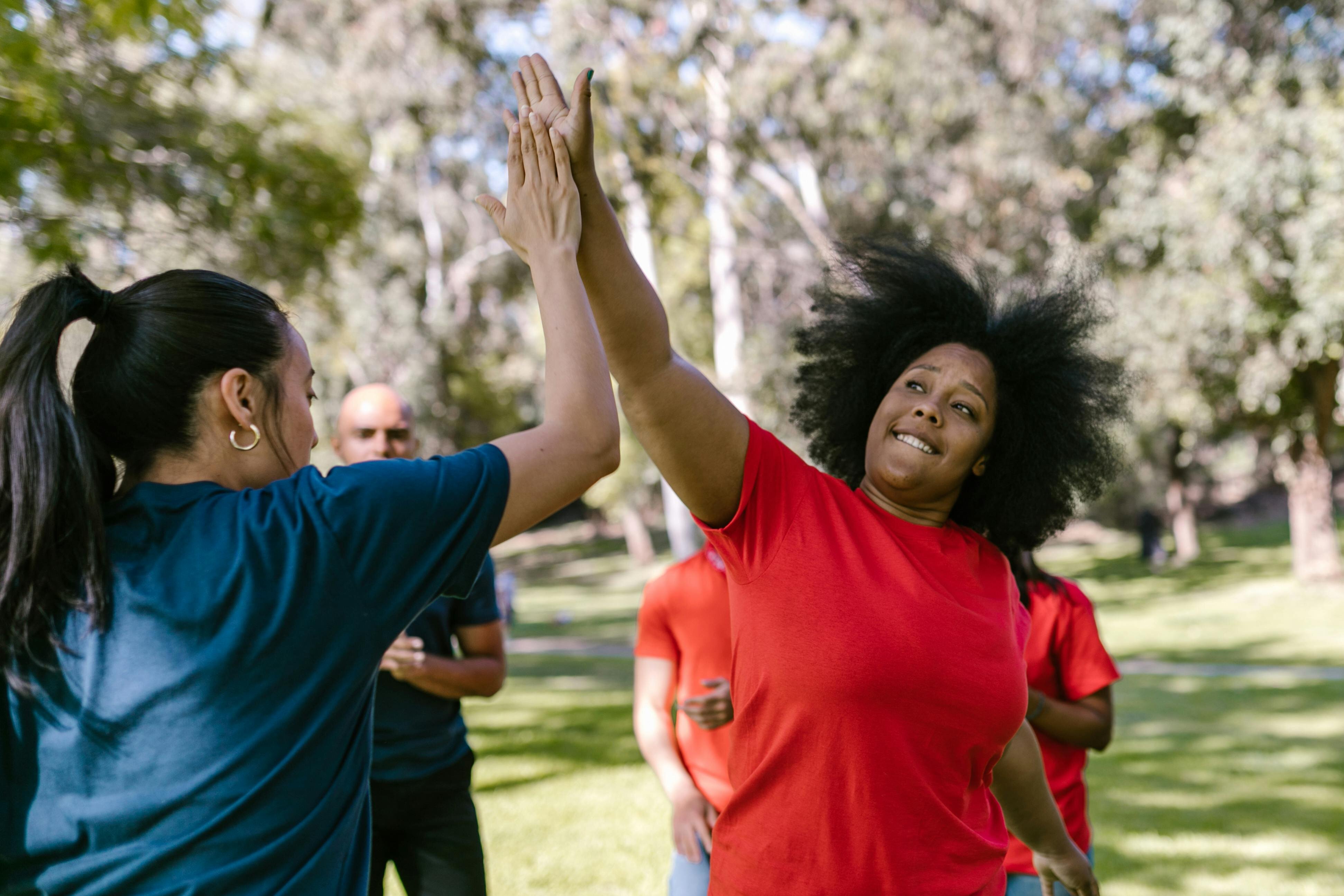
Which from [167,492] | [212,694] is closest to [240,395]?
[167,492]

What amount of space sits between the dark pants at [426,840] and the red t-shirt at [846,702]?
52.3 inches

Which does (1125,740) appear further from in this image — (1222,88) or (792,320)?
(1222,88)

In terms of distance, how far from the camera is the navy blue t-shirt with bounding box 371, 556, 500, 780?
335 cm

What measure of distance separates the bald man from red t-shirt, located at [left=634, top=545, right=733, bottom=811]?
58cm

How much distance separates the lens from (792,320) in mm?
18531

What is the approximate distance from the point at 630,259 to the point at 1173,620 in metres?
19.6

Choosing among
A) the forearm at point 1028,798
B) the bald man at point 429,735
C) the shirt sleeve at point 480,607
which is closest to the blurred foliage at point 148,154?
the bald man at point 429,735

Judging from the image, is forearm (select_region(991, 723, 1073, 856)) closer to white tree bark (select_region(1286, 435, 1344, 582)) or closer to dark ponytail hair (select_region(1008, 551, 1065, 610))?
dark ponytail hair (select_region(1008, 551, 1065, 610))

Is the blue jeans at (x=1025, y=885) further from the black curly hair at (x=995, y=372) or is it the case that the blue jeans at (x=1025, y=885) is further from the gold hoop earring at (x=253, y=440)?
the gold hoop earring at (x=253, y=440)

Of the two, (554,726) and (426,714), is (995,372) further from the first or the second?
(554,726)

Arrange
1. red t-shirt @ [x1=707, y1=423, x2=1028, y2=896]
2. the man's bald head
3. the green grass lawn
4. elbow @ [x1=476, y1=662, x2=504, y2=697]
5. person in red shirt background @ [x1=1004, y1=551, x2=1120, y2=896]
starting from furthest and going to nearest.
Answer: the green grass lawn
the man's bald head
elbow @ [x1=476, y1=662, x2=504, y2=697]
person in red shirt background @ [x1=1004, y1=551, x2=1120, y2=896]
red t-shirt @ [x1=707, y1=423, x2=1028, y2=896]

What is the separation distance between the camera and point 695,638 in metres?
3.46

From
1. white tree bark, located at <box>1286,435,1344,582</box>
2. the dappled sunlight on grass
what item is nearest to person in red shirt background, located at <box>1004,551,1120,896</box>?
the dappled sunlight on grass

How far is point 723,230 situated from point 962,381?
51.0 feet
